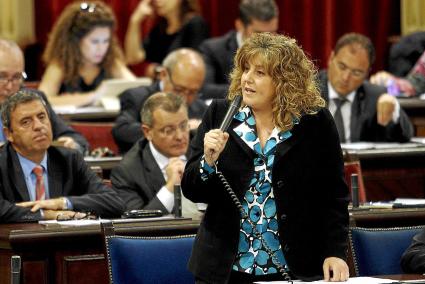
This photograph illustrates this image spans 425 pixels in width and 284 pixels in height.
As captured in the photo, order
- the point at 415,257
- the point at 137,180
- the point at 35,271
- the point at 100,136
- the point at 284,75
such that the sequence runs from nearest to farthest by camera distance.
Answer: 1. the point at 284,75
2. the point at 415,257
3. the point at 35,271
4. the point at 137,180
5. the point at 100,136

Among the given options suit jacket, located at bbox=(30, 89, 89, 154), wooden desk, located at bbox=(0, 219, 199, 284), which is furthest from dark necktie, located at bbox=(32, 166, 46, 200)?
suit jacket, located at bbox=(30, 89, 89, 154)

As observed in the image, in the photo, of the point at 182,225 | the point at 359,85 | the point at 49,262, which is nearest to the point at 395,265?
the point at 182,225

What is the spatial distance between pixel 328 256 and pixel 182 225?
4.26 feet

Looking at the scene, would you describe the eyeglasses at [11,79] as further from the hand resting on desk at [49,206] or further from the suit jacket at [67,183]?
the hand resting on desk at [49,206]

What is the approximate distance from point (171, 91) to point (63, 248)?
247cm

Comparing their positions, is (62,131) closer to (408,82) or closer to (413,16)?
(408,82)

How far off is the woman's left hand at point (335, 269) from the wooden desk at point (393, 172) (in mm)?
3179

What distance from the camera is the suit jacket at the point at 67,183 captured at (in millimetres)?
5516

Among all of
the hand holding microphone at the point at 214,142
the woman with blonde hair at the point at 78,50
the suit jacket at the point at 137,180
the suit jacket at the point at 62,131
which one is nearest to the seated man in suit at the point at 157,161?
the suit jacket at the point at 137,180

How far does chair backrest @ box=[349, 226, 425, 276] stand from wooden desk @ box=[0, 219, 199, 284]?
0.90 meters

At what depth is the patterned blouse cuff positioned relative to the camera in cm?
378

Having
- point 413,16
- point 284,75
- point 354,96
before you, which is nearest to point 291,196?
point 284,75

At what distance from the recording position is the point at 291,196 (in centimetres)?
387

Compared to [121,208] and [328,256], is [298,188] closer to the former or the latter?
[328,256]
